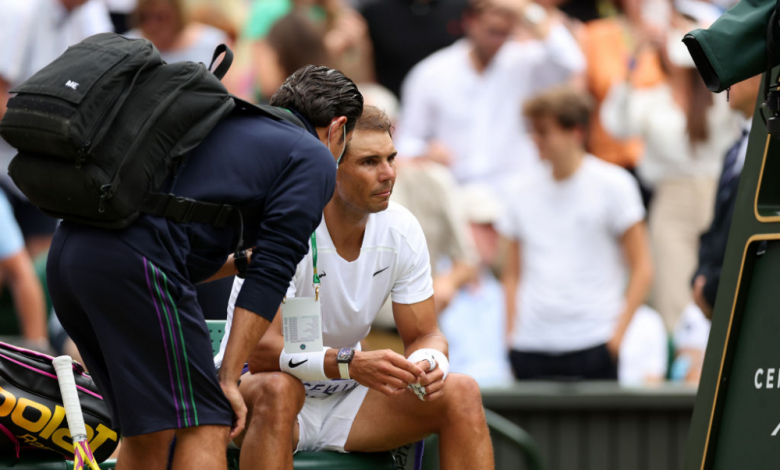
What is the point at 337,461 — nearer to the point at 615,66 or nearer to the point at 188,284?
the point at 188,284

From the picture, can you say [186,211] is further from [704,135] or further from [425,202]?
[704,135]

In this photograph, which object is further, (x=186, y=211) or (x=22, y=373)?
(x=22, y=373)

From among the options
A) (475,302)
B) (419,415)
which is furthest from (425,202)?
(419,415)

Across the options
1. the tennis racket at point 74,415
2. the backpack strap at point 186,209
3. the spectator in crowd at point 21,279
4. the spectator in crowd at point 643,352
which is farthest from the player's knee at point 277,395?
the spectator in crowd at point 643,352

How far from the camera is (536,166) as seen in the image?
7246 millimetres

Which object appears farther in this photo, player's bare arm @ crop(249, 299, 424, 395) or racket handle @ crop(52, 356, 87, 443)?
player's bare arm @ crop(249, 299, 424, 395)

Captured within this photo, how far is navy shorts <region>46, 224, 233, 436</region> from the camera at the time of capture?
315cm

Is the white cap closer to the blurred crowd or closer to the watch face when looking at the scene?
the blurred crowd

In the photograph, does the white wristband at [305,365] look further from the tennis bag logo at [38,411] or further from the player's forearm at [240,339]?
the tennis bag logo at [38,411]

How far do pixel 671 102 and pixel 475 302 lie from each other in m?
1.74

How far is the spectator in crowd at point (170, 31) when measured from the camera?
7199 mm

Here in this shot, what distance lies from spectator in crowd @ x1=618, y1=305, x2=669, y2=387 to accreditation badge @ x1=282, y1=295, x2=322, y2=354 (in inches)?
133

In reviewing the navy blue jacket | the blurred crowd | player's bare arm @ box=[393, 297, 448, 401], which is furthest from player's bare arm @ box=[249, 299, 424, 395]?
the blurred crowd

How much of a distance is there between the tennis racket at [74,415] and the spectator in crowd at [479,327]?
3.41 meters
